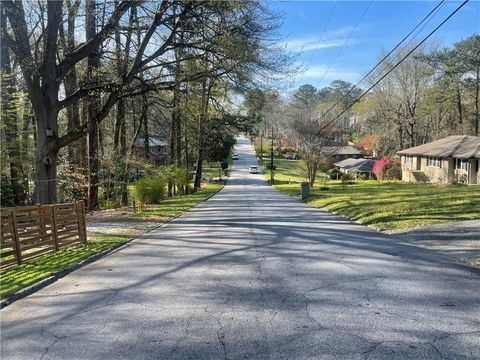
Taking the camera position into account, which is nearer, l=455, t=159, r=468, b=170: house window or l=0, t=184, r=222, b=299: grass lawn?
l=0, t=184, r=222, b=299: grass lawn

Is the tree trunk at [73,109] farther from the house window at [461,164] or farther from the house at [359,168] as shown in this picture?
the house at [359,168]

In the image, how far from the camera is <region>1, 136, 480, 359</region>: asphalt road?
4.78 metres

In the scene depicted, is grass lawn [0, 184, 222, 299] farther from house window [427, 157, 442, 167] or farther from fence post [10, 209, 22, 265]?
house window [427, 157, 442, 167]

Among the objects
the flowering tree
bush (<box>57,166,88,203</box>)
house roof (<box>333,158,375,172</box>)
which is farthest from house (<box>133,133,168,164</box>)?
house roof (<box>333,158,375,172</box>)

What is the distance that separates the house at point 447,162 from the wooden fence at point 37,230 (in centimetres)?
3112

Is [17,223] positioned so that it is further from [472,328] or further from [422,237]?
[422,237]

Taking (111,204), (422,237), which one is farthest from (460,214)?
(111,204)

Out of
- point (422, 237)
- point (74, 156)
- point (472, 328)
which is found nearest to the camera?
point (472, 328)

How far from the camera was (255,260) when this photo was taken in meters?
9.56

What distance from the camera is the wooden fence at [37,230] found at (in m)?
9.12

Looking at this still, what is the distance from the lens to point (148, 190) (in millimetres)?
27281

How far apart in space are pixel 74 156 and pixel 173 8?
49.4ft

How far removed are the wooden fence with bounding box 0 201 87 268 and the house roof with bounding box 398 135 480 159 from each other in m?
31.1

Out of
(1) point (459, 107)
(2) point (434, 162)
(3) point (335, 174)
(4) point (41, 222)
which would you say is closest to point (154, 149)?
(3) point (335, 174)
